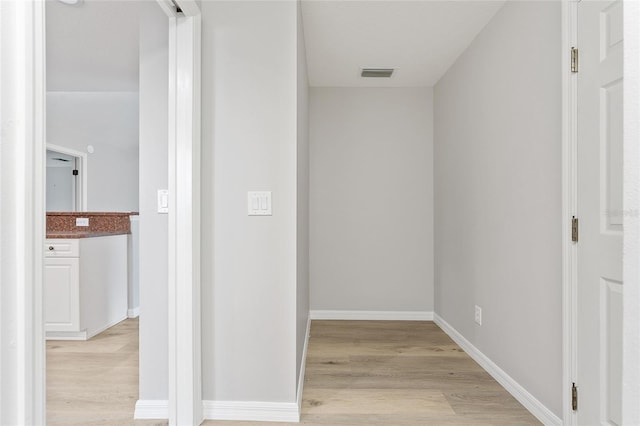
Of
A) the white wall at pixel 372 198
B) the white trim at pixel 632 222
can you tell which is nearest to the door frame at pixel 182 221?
the white trim at pixel 632 222

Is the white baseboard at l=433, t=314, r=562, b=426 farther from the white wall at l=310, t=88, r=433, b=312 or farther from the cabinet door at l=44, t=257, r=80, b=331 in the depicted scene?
the cabinet door at l=44, t=257, r=80, b=331

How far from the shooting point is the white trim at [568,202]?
68.8 inches

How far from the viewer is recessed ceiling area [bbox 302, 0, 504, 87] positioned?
Answer: 2.57 meters

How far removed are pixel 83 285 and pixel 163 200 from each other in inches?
29.9

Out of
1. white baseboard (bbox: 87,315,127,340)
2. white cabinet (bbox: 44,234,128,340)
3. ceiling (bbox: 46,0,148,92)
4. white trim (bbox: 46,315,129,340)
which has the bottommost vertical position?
white baseboard (bbox: 87,315,127,340)

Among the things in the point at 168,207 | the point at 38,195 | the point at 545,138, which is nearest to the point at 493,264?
the point at 545,138

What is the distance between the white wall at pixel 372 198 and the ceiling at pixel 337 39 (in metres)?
0.26

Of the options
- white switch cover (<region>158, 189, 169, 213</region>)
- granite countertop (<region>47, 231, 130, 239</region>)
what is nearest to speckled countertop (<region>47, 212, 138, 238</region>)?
granite countertop (<region>47, 231, 130, 239</region>)

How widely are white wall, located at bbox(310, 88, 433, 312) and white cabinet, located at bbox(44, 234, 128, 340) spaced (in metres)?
2.59

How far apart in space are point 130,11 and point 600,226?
249 cm

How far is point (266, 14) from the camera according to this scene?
2.03 meters

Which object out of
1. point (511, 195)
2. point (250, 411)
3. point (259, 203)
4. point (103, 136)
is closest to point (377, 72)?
point (511, 195)

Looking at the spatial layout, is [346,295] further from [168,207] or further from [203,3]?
[203,3]

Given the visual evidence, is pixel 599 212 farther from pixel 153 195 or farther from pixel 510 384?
pixel 153 195
